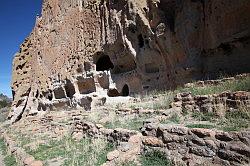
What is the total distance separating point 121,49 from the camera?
795 inches

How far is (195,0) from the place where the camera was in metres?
15.2

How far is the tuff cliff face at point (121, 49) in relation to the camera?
13.7m

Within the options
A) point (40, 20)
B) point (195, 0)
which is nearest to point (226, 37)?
point (195, 0)

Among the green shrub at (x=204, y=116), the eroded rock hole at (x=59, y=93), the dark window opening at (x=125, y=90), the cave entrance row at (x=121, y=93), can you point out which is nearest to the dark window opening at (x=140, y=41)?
the cave entrance row at (x=121, y=93)

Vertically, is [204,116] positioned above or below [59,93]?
below

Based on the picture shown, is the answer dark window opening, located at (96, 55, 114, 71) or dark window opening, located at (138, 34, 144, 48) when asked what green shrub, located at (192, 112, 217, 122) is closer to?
dark window opening, located at (138, 34, 144, 48)

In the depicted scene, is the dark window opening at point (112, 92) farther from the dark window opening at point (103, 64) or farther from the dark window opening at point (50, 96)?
the dark window opening at point (50, 96)

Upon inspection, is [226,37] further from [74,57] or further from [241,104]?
[74,57]

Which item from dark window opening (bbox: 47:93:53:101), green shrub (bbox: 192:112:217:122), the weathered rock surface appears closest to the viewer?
the weathered rock surface

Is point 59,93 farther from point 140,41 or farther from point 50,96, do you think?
point 140,41

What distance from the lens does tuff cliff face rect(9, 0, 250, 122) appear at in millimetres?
13711

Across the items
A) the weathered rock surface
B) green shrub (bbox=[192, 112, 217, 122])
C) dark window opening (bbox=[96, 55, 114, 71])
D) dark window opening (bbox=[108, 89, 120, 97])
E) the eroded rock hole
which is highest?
dark window opening (bbox=[96, 55, 114, 71])

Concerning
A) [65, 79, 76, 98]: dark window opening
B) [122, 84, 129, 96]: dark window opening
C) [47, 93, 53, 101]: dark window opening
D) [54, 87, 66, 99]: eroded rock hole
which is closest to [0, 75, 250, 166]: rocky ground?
[122, 84, 129, 96]: dark window opening

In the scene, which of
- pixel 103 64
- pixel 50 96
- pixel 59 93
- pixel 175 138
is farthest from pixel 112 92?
pixel 175 138
